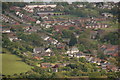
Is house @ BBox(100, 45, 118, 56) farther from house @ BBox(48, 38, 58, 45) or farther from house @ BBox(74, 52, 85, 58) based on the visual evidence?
house @ BBox(48, 38, 58, 45)

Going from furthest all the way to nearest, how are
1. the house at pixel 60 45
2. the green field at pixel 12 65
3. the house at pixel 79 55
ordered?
the house at pixel 60 45, the house at pixel 79 55, the green field at pixel 12 65

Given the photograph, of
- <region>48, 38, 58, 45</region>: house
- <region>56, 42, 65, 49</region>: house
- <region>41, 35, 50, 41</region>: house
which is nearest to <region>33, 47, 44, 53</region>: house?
<region>56, 42, 65, 49</region>: house

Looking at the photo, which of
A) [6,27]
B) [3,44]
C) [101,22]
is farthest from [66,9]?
[3,44]

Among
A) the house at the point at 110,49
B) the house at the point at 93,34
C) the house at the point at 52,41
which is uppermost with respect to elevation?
the house at the point at 93,34

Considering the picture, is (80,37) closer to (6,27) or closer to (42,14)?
(6,27)

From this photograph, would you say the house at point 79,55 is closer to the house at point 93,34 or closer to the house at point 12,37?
the house at point 12,37

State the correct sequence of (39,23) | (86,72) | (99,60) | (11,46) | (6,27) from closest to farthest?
1. (86,72)
2. (99,60)
3. (11,46)
4. (6,27)
5. (39,23)

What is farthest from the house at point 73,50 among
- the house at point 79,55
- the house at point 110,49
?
the house at point 110,49

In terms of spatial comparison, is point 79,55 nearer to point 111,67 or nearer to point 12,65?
point 111,67
